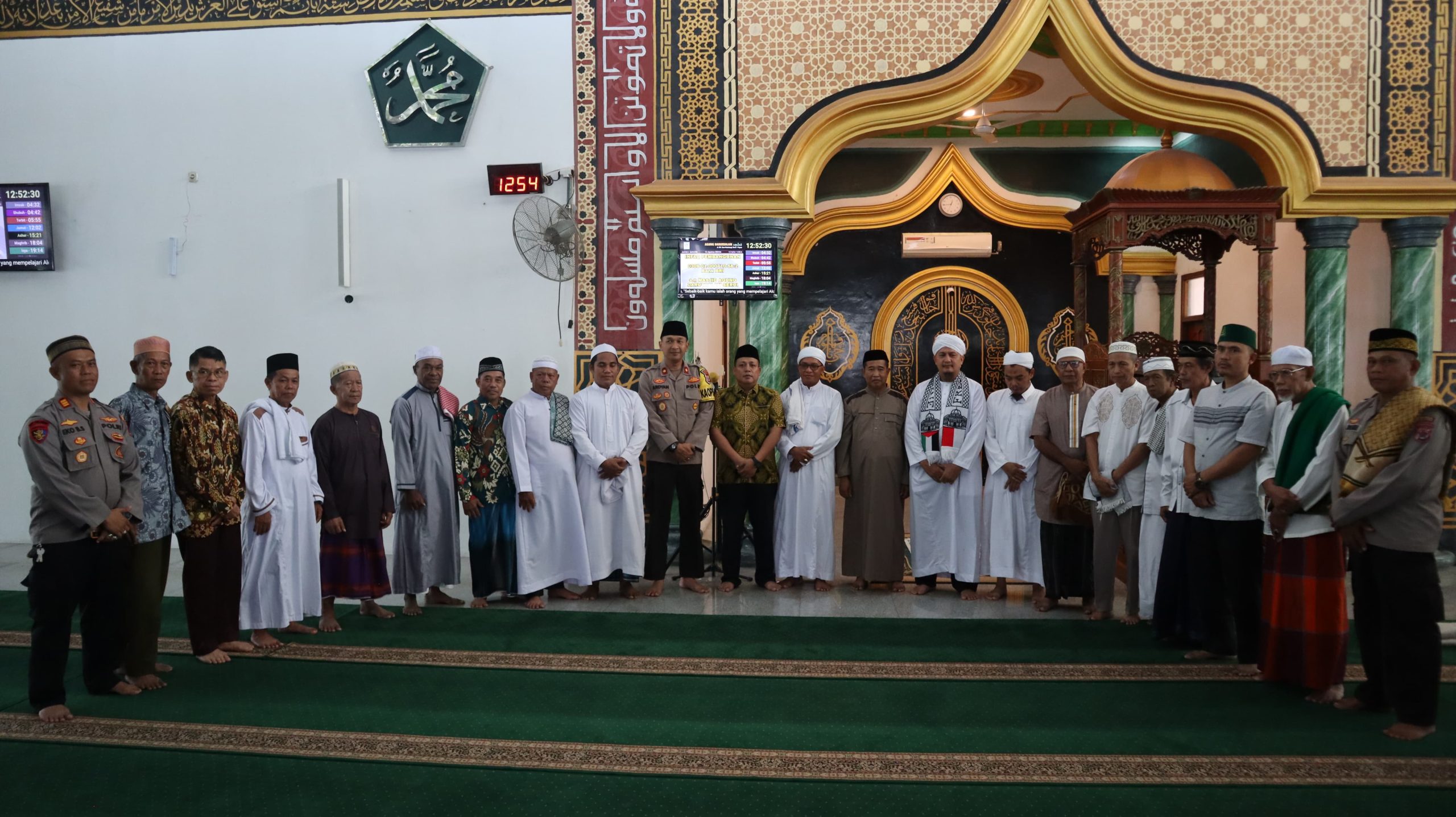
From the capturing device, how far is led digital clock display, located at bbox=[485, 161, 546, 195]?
20.2ft

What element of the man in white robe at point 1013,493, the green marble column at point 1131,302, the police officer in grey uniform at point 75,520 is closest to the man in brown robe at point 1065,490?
the man in white robe at point 1013,493

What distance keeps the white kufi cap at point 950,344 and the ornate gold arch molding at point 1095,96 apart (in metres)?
1.21

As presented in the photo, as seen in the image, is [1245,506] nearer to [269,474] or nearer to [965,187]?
[269,474]

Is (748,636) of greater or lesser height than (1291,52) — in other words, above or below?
below

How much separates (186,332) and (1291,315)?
23.8 feet

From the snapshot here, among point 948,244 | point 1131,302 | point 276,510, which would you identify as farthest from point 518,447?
point 1131,302

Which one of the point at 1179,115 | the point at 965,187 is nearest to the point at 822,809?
the point at 1179,115

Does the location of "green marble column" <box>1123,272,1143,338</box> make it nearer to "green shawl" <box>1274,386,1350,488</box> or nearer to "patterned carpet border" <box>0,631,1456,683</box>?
"patterned carpet border" <box>0,631,1456,683</box>

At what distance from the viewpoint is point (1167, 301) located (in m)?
9.67

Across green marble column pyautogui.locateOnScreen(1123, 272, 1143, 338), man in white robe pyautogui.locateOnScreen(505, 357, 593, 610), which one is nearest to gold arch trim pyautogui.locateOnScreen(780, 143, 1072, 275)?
green marble column pyautogui.locateOnScreen(1123, 272, 1143, 338)

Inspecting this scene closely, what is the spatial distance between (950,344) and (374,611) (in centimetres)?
316

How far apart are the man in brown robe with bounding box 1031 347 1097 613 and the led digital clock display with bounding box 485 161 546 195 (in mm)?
3184

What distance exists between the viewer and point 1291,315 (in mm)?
7031

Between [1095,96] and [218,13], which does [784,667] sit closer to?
[1095,96]
